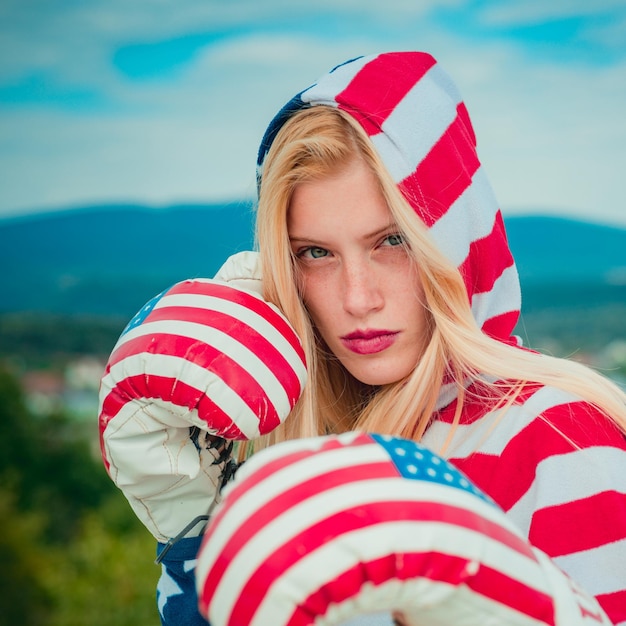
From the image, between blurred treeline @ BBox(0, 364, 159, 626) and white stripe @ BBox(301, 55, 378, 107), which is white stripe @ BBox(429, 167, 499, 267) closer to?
white stripe @ BBox(301, 55, 378, 107)

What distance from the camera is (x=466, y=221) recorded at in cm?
104

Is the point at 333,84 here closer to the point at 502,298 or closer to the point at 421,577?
the point at 502,298

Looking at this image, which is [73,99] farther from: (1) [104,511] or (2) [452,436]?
(2) [452,436]

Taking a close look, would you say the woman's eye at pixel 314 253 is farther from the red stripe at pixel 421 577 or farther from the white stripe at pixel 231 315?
the red stripe at pixel 421 577

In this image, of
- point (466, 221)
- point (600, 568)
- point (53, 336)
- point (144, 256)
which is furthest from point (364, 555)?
point (53, 336)

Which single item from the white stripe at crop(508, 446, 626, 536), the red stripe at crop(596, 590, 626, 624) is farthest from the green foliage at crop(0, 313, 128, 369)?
the red stripe at crop(596, 590, 626, 624)

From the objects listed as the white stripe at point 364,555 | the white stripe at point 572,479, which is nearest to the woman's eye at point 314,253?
the white stripe at point 572,479

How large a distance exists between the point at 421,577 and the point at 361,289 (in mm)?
548

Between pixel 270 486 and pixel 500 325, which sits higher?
pixel 270 486

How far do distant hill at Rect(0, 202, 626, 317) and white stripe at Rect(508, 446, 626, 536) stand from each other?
4936 millimetres

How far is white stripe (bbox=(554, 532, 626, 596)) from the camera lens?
0.75 meters

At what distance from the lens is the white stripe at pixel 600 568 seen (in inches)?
29.6

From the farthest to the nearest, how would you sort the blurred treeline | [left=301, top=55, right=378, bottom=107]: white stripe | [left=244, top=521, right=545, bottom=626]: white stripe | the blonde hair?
1. the blurred treeline
2. [left=301, top=55, right=378, bottom=107]: white stripe
3. the blonde hair
4. [left=244, top=521, right=545, bottom=626]: white stripe

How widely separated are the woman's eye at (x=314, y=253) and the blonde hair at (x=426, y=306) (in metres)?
0.03
